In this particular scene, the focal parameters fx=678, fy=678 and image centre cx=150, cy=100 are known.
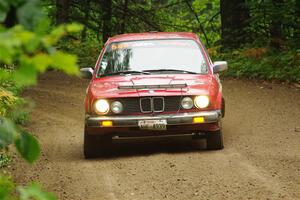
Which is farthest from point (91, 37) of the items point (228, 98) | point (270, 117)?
point (270, 117)

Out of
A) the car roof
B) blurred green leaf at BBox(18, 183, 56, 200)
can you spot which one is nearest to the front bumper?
the car roof

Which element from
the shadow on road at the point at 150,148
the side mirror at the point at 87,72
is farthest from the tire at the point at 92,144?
the side mirror at the point at 87,72

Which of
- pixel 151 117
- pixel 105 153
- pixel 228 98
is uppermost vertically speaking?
pixel 151 117

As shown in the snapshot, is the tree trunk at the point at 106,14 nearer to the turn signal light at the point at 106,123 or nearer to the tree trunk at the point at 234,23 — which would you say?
the tree trunk at the point at 234,23

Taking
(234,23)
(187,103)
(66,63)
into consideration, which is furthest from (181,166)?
(234,23)

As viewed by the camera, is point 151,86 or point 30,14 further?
point 151,86

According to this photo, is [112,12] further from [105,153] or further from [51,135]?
[105,153]

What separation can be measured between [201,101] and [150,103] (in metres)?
0.67

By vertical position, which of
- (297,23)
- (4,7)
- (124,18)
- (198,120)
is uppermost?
(4,7)

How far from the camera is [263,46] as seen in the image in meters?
20.9

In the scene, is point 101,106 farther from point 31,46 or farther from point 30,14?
point 31,46

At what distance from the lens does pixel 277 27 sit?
2169 centimetres

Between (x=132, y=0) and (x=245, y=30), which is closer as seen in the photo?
(x=245, y=30)

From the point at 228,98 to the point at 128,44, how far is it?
19.7 ft
